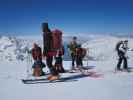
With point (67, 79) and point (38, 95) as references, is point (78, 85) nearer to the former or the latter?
point (67, 79)

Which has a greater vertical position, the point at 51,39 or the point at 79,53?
the point at 51,39

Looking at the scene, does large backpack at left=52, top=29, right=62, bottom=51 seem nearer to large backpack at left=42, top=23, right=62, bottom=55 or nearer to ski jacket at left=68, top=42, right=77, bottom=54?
large backpack at left=42, top=23, right=62, bottom=55

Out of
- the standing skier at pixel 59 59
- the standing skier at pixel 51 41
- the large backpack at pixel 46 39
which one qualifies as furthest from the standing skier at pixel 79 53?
the large backpack at pixel 46 39

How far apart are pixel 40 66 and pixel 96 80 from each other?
6.34ft

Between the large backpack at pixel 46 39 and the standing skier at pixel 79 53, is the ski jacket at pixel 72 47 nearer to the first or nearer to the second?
the standing skier at pixel 79 53

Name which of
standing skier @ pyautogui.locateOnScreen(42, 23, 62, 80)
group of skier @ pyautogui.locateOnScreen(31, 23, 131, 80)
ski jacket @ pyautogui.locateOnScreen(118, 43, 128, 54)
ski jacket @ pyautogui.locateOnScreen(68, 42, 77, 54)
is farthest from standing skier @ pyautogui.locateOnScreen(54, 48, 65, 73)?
ski jacket @ pyautogui.locateOnScreen(118, 43, 128, 54)

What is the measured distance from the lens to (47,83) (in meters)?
6.83

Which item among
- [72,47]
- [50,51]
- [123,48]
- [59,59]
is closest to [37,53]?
[50,51]

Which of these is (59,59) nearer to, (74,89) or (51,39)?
(51,39)

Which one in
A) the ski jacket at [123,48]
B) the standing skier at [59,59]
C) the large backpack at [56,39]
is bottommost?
the standing skier at [59,59]

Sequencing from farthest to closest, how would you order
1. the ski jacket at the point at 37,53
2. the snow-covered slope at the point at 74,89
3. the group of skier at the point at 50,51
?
the ski jacket at the point at 37,53
the group of skier at the point at 50,51
the snow-covered slope at the point at 74,89

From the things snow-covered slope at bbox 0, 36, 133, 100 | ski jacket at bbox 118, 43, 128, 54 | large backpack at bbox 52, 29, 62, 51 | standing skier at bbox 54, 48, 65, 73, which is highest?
large backpack at bbox 52, 29, 62, 51

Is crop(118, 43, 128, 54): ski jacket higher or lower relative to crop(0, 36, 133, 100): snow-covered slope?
higher

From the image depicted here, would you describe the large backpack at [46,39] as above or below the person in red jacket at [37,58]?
above
